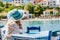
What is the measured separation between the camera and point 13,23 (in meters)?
3.99

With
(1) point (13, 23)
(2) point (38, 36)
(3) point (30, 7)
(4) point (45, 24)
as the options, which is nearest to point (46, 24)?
(4) point (45, 24)

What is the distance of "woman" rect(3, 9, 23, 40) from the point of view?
3.98 meters

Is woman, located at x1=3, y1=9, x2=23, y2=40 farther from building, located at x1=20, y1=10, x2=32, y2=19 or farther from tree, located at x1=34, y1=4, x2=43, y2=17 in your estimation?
tree, located at x1=34, y1=4, x2=43, y2=17

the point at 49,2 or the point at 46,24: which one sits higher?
the point at 49,2

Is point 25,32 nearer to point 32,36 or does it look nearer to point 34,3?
point 32,36

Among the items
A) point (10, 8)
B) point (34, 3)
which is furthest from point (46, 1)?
point (10, 8)

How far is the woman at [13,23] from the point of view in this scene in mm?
3979

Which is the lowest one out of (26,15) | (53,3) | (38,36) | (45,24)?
(38,36)

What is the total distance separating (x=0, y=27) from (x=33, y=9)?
439mm

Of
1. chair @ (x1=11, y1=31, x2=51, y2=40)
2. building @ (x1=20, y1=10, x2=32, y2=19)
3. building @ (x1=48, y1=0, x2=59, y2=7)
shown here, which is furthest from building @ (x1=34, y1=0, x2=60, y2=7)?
chair @ (x1=11, y1=31, x2=51, y2=40)

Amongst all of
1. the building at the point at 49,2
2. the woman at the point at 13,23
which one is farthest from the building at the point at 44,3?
the woman at the point at 13,23

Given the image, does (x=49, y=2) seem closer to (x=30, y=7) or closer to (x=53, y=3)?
(x=53, y=3)

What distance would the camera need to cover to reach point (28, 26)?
3.97 meters

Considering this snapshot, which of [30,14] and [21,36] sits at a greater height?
[30,14]
